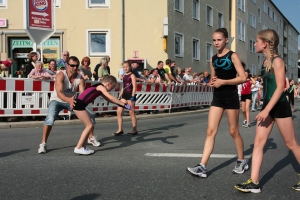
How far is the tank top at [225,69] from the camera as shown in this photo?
4609 mm

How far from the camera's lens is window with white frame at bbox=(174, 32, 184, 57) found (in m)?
23.6

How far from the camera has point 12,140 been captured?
311 inches

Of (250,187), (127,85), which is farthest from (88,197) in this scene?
(127,85)

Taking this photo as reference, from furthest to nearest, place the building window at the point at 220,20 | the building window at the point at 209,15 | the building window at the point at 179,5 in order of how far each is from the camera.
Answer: the building window at the point at 220,20, the building window at the point at 209,15, the building window at the point at 179,5

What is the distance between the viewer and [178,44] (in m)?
24.0

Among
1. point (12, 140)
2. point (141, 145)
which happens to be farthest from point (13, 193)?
point (12, 140)

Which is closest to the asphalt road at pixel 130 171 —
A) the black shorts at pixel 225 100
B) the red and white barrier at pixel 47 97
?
the black shorts at pixel 225 100

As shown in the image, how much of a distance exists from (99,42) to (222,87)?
1764 cm

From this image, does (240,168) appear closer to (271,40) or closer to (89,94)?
(271,40)

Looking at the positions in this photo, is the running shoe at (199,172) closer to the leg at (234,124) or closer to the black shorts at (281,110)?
the leg at (234,124)

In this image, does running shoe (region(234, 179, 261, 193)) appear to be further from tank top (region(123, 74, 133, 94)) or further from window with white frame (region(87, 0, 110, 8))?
window with white frame (region(87, 0, 110, 8))

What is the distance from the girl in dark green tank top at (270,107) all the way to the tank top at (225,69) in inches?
21.4

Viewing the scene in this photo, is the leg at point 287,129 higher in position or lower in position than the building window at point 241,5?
lower

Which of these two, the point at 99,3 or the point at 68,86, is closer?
the point at 68,86
